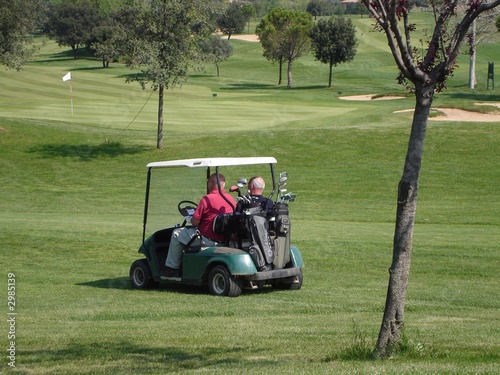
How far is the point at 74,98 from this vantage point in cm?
4666

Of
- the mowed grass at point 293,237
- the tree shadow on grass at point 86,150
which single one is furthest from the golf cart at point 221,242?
the tree shadow on grass at point 86,150

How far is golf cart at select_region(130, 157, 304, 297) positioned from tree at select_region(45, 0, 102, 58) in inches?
3135

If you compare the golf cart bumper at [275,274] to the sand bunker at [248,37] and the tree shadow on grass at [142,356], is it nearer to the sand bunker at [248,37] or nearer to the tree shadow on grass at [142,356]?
the tree shadow on grass at [142,356]

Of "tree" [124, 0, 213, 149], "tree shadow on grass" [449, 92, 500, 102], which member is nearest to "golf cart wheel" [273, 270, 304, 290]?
"tree" [124, 0, 213, 149]

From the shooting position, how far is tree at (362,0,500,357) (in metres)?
6.26

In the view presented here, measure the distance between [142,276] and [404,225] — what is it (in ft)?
20.1

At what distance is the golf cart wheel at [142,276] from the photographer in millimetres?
11924

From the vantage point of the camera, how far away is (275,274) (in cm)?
1084

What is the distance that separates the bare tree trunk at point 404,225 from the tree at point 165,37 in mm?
22412

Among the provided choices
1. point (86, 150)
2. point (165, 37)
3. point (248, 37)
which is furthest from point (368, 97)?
point (248, 37)

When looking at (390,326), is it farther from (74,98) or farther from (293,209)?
(74,98)

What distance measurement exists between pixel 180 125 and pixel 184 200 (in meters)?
23.3

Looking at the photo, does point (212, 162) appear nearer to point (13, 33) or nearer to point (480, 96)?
point (13, 33)

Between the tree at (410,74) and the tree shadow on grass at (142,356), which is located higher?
the tree at (410,74)
